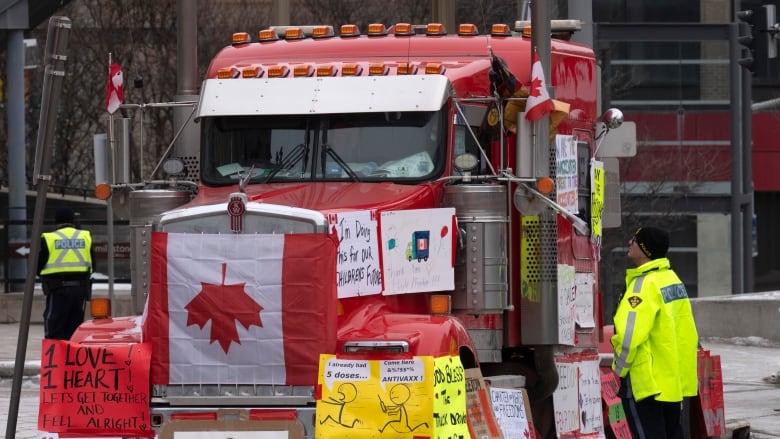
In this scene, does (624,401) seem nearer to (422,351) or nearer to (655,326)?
(655,326)

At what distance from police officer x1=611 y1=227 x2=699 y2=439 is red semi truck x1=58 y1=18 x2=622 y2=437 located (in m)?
0.56

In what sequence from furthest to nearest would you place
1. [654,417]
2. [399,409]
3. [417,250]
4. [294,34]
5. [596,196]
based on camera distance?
[596,196]
[294,34]
[654,417]
[417,250]
[399,409]

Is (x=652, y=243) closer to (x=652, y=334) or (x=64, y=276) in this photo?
(x=652, y=334)

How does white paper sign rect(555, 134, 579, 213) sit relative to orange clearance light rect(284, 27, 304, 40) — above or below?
below

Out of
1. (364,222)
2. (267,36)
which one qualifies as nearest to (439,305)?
(364,222)

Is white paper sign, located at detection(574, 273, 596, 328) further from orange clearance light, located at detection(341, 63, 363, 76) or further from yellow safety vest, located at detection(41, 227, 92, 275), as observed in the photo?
yellow safety vest, located at detection(41, 227, 92, 275)

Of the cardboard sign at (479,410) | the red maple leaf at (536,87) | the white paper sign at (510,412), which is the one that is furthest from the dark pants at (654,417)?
the red maple leaf at (536,87)

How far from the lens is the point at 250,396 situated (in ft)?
29.6

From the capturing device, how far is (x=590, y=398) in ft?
39.2

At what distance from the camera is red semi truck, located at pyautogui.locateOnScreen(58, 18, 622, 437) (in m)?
8.95

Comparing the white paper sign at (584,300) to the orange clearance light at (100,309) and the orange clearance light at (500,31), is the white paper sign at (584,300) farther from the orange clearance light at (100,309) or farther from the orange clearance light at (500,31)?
the orange clearance light at (100,309)

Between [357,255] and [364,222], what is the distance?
0.24 metres

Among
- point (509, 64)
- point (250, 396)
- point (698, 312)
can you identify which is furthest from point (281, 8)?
point (250, 396)

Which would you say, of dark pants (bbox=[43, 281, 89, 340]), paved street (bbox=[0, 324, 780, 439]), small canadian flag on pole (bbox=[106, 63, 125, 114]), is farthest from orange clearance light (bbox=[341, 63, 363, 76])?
dark pants (bbox=[43, 281, 89, 340])
